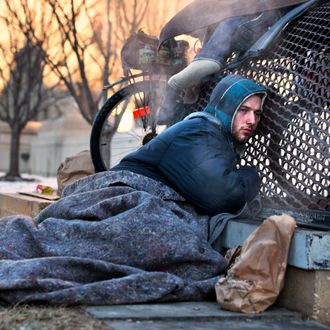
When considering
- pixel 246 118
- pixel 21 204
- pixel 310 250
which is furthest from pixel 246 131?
pixel 21 204

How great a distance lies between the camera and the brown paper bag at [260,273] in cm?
322

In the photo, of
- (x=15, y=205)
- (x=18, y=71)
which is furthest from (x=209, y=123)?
(x=18, y=71)

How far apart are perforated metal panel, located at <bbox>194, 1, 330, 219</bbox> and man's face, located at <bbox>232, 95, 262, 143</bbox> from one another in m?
0.12

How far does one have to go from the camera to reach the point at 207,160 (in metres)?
3.89

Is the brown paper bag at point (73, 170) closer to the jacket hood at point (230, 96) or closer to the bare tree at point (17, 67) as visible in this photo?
the jacket hood at point (230, 96)

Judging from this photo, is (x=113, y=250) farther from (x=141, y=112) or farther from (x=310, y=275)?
(x=141, y=112)

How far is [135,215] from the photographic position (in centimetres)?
360

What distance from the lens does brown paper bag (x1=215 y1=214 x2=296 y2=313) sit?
10.6ft

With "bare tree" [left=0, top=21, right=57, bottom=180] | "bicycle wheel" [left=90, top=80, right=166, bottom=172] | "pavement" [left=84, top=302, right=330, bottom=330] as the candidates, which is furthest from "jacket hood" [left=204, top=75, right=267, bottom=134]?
"bare tree" [left=0, top=21, right=57, bottom=180]

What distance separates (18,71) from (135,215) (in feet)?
59.5

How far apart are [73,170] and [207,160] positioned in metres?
2.75

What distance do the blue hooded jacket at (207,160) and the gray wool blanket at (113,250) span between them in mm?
97

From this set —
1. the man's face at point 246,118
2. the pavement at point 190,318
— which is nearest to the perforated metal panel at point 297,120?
the man's face at point 246,118

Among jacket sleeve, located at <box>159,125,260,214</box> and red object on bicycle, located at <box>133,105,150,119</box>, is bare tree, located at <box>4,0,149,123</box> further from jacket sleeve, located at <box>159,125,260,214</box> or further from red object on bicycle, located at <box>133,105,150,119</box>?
jacket sleeve, located at <box>159,125,260,214</box>
